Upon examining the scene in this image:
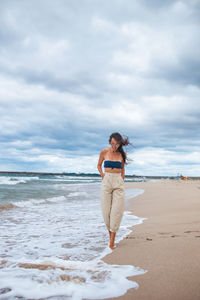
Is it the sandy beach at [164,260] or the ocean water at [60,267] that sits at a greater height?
the sandy beach at [164,260]

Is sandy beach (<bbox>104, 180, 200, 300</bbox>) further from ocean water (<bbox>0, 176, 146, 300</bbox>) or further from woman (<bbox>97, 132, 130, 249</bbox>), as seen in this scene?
woman (<bbox>97, 132, 130, 249</bbox>)

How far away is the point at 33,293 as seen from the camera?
252 cm

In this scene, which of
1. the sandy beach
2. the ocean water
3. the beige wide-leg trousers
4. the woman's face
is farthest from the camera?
the woman's face

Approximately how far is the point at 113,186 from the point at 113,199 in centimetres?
24

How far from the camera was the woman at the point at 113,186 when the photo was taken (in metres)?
4.56

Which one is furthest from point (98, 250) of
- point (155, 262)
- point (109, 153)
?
point (109, 153)

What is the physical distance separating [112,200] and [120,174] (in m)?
0.50

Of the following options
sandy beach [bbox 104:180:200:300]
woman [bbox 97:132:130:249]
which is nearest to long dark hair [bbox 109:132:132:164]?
woman [bbox 97:132:130:249]

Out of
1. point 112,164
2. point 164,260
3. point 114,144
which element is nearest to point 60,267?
point 164,260

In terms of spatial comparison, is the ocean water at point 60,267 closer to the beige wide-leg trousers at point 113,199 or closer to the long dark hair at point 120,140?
the beige wide-leg trousers at point 113,199

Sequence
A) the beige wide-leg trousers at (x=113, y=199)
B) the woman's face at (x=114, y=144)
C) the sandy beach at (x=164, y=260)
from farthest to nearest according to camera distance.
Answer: the woman's face at (x=114, y=144) < the beige wide-leg trousers at (x=113, y=199) < the sandy beach at (x=164, y=260)

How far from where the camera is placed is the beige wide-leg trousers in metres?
4.55

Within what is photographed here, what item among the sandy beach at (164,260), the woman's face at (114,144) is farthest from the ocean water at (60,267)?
the woman's face at (114,144)

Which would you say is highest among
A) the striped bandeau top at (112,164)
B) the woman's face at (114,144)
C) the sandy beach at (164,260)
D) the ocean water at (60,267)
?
the woman's face at (114,144)
